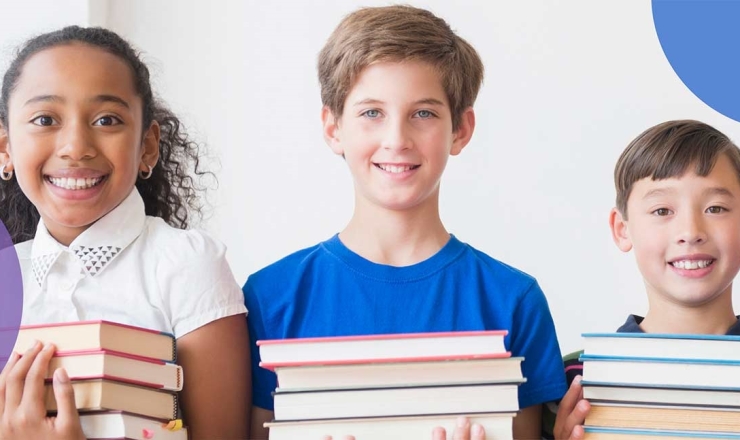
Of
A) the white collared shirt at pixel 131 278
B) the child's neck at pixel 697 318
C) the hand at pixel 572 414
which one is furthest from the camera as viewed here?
the child's neck at pixel 697 318

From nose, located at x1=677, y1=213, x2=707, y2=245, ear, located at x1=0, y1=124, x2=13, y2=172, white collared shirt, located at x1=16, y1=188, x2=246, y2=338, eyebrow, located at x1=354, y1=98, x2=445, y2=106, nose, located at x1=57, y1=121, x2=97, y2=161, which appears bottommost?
white collared shirt, located at x1=16, y1=188, x2=246, y2=338

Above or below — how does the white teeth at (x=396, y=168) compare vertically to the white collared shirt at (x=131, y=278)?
above

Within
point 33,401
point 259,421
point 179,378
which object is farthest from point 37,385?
point 259,421

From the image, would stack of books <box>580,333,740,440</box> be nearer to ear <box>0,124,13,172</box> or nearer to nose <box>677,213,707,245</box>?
nose <box>677,213,707,245</box>

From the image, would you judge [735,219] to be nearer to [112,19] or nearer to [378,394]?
[378,394]

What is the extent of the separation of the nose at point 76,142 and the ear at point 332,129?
0.42 metres

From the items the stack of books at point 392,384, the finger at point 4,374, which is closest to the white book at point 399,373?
the stack of books at point 392,384

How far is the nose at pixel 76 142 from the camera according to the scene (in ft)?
5.30

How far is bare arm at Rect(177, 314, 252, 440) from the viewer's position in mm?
1588

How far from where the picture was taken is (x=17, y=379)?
4.67ft

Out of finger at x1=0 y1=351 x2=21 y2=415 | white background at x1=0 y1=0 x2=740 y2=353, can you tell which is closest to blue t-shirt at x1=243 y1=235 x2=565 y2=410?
finger at x1=0 y1=351 x2=21 y2=415

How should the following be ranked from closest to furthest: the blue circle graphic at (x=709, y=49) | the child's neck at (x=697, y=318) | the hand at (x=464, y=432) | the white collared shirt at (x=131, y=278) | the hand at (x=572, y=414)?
1. the hand at (x=464, y=432)
2. the hand at (x=572, y=414)
3. the white collared shirt at (x=131, y=278)
4. the child's neck at (x=697, y=318)
5. the blue circle graphic at (x=709, y=49)

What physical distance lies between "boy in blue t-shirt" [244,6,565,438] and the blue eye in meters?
0.42

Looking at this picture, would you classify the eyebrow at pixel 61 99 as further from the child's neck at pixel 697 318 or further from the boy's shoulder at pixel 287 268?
the child's neck at pixel 697 318
